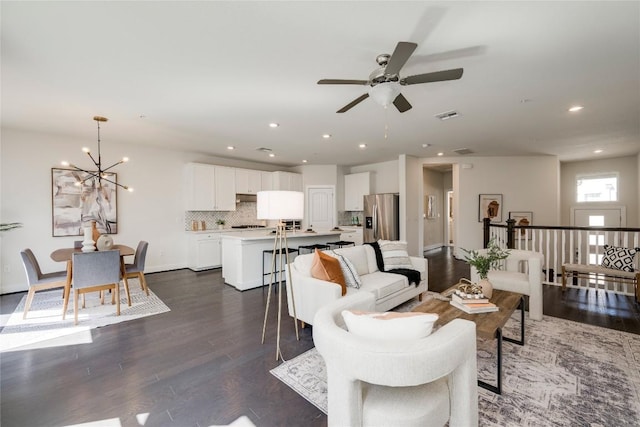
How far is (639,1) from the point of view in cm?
180

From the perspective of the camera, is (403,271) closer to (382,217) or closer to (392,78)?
(392,78)

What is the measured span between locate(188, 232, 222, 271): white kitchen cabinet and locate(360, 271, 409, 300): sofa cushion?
4.07 metres

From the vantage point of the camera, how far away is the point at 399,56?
6.40ft

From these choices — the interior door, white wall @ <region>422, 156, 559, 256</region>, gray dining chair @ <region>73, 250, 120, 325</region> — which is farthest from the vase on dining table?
white wall @ <region>422, 156, 559, 256</region>

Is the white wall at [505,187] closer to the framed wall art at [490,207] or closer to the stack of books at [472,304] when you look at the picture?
the framed wall art at [490,207]

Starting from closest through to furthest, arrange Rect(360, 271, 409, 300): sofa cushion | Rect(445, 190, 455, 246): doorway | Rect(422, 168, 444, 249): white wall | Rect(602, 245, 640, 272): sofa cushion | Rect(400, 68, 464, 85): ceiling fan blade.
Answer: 1. Rect(400, 68, 464, 85): ceiling fan blade
2. Rect(360, 271, 409, 300): sofa cushion
3. Rect(602, 245, 640, 272): sofa cushion
4. Rect(422, 168, 444, 249): white wall
5. Rect(445, 190, 455, 246): doorway

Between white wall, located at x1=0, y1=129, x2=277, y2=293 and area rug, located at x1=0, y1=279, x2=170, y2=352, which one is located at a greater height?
white wall, located at x1=0, y1=129, x2=277, y2=293

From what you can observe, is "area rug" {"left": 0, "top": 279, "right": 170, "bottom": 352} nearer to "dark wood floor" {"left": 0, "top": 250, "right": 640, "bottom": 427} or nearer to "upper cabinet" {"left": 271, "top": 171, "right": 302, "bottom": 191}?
"dark wood floor" {"left": 0, "top": 250, "right": 640, "bottom": 427}

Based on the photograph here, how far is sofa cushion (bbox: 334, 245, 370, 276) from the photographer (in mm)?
3748

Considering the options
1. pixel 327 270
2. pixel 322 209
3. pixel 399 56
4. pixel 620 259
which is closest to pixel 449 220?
pixel 322 209

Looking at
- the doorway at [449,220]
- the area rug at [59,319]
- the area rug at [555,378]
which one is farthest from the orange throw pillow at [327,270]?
the doorway at [449,220]

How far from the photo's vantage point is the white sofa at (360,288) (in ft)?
9.47

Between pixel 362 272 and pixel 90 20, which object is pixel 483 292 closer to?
pixel 362 272

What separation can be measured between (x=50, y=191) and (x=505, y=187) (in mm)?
9939
